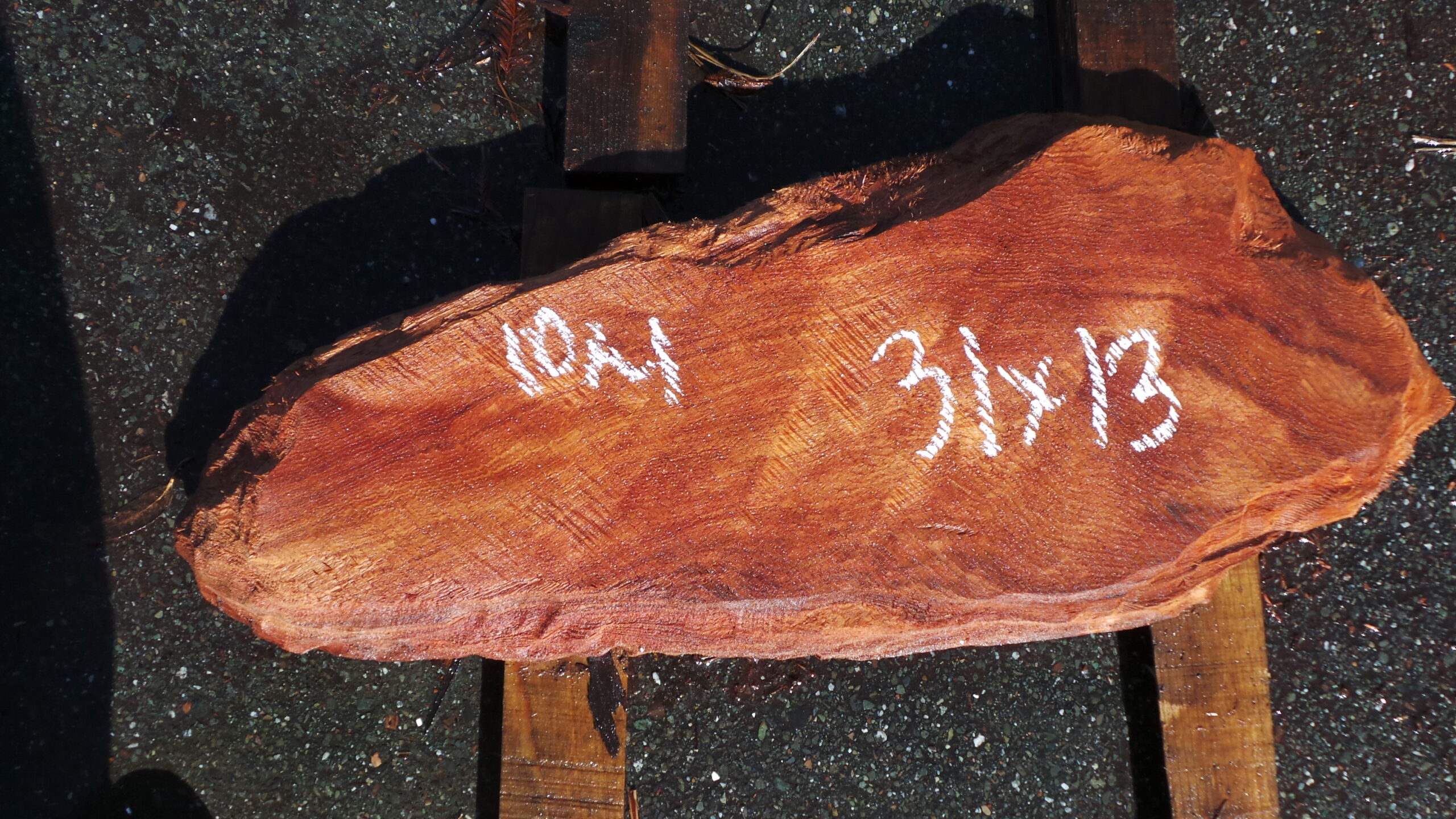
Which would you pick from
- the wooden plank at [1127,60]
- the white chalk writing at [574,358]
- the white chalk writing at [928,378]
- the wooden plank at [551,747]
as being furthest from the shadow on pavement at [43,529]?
the wooden plank at [1127,60]

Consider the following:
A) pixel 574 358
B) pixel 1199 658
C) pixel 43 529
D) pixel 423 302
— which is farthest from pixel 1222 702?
pixel 43 529

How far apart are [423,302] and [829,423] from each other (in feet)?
4.36

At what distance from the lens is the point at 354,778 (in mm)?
2254

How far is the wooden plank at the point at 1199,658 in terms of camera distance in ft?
6.94

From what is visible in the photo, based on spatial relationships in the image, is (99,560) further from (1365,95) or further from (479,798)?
(1365,95)

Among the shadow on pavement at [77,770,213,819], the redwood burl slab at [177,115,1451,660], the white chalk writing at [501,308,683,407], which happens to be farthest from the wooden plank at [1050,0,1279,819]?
the shadow on pavement at [77,770,213,819]

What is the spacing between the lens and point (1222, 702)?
2.13 metres

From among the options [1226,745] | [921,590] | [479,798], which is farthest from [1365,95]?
[479,798]

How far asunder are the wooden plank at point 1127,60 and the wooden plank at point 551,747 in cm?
203

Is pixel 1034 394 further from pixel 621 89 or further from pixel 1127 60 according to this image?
pixel 621 89

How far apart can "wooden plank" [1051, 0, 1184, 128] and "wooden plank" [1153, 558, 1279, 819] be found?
1253 mm

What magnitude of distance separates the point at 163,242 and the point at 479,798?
181cm

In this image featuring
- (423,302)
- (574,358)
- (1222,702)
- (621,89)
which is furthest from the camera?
(423,302)

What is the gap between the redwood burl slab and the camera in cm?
160
